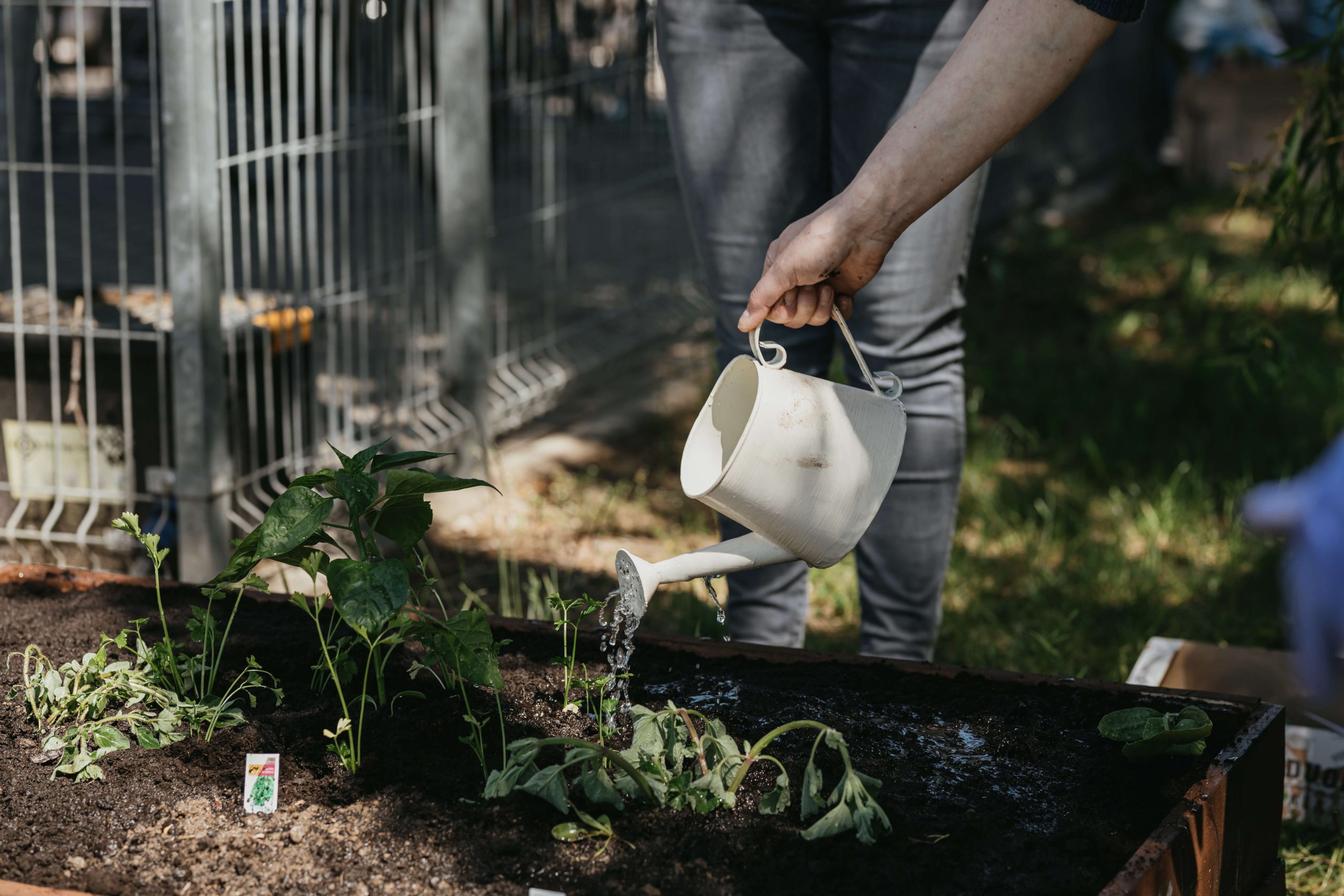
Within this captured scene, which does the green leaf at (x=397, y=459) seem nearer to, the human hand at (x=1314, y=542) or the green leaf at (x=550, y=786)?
the green leaf at (x=550, y=786)

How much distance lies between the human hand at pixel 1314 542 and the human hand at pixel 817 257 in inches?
33.5

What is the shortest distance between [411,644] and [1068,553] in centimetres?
175

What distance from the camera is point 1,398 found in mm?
2779

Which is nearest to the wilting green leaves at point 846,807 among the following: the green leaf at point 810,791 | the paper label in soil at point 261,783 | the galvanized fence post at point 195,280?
the green leaf at point 810,791

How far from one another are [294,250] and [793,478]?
5.81 feet

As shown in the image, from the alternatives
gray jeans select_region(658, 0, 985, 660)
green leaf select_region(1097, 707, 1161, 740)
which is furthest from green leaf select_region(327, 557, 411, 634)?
gray jeans select_region(658, 0, 985, 660)

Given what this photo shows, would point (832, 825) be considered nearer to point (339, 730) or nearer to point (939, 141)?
point (339, 730)

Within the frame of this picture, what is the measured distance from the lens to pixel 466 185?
3.41 meters

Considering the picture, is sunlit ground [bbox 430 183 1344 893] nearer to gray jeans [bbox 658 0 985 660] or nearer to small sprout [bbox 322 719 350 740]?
gray jeans [bbox 658 0 985 660]

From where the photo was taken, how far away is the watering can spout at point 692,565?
4.56 feet

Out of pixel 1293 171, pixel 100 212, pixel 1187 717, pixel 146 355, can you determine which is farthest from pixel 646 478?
pixel 100 212

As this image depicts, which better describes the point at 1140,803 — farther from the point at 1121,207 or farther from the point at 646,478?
the point at 1121,207

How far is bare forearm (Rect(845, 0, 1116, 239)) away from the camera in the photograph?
1.36m

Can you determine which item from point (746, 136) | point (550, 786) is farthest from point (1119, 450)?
point (550, 786)
